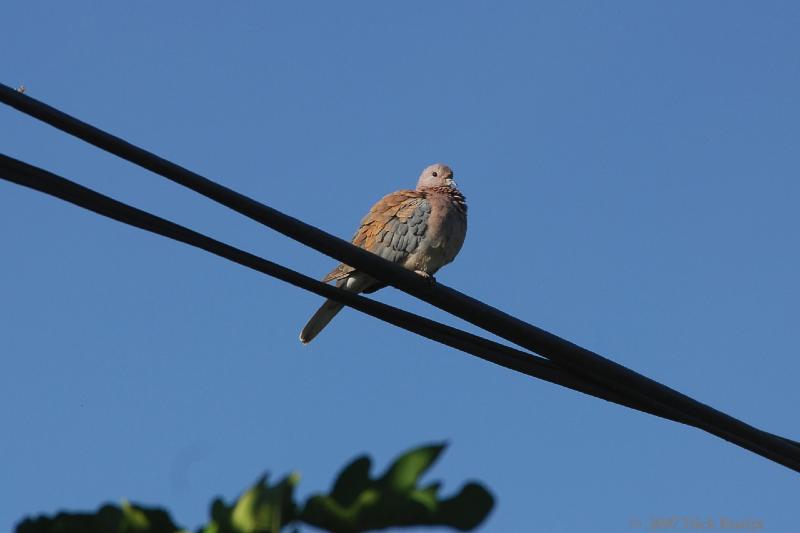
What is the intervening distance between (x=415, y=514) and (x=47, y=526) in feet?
2.13

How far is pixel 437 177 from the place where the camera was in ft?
27.4

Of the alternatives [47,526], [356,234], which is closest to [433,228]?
[356,234]

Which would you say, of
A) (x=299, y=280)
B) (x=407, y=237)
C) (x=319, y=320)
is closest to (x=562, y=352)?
(x=299, y=280)

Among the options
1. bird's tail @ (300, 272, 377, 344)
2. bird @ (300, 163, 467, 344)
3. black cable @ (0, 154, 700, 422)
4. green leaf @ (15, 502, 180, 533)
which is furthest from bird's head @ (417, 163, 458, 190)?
green leaf @ (15, 502, 180, 533)

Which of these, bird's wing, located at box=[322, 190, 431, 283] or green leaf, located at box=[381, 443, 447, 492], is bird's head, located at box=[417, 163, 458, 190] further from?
green leaf, located at box=[381, 443, 447, 492]

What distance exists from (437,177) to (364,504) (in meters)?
6.62

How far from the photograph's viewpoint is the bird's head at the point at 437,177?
8.21m

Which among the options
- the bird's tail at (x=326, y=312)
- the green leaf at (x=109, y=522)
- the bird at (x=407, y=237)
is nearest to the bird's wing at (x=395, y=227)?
the bird at (x=407, y=237)

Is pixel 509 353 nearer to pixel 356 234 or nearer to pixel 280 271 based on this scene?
pixel 280 271

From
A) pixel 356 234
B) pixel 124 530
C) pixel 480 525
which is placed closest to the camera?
pixel 480 525

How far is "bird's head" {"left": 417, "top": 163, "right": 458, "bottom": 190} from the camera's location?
8.21m

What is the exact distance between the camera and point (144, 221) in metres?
3.56

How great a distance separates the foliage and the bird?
5.48 metres

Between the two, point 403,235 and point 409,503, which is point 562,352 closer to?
point 409,503
